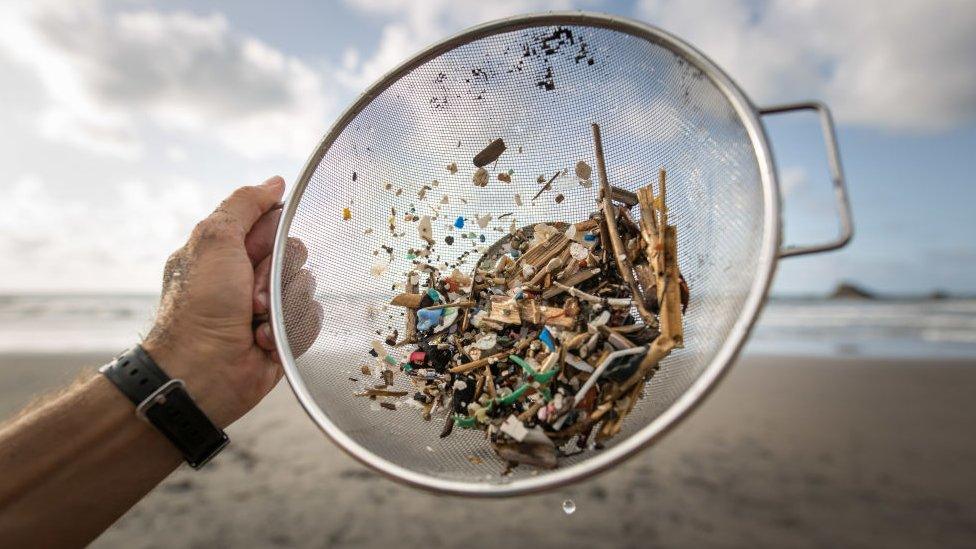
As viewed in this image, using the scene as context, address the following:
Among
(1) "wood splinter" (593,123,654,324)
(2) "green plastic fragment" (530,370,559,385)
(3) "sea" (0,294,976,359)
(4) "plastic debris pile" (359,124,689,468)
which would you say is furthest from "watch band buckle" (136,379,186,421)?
(3) "sea" (0,294,976,359)

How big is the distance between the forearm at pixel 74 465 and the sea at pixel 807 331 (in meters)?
6.67

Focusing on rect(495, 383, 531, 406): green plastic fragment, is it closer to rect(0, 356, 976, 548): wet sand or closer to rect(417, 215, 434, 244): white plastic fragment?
rect(417, 215, 434, 244): white plastic fragment

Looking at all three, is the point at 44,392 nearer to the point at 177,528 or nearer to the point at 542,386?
the point at 542,386

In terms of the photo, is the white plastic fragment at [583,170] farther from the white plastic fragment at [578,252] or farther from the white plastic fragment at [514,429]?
the white plastic fragment at [514,429]

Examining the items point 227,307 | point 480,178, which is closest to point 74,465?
point 227,307

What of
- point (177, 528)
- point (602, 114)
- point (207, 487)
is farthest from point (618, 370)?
point (207, 487)

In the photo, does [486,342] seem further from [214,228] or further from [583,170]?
[214,228]

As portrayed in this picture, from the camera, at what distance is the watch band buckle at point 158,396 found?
1229 mm

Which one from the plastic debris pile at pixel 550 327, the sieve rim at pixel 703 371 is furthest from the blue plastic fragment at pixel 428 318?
Answer: the sieve rim at pixel 703 371

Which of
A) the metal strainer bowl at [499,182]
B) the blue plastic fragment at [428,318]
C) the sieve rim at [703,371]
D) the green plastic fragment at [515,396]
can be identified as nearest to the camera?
the sieve rim at [703,371]

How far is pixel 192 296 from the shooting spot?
1322 mm

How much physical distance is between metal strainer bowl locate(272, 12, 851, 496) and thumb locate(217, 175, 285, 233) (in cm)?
10

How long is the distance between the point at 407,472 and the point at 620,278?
0.68 metres

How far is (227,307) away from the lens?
1.36 meters
